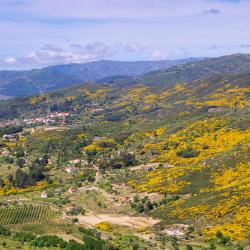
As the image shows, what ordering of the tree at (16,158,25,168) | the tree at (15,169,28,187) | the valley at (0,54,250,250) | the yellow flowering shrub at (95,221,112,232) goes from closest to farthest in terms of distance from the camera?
1. the valley at (0,54,250,250)
2. the yellow flowering shrub at (95,221,112,232)
3. the tree at (15,169,28,187)
4. the tree at (16,158,25,168)

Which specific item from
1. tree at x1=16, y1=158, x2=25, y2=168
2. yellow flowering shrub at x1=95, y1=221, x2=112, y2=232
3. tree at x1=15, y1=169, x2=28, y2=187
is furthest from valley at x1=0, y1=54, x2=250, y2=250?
tree at x1=15, y1=169, x2=28, y2=187

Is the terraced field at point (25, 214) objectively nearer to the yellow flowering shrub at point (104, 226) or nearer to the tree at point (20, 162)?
the yellow flowering shrub at point (104, 226)

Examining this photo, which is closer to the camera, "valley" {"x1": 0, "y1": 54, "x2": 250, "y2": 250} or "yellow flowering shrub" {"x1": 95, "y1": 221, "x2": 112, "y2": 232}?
"valley" {"x1": 0, "y1": 54, "x2": 250, "y2": 250}

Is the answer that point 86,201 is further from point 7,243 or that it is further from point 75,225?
point 7,243

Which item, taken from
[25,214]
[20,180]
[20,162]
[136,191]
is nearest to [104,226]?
[25,214]

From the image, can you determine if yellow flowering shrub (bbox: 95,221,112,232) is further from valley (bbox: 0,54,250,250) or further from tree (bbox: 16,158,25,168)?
tree (bbox: 16,158,25,168)

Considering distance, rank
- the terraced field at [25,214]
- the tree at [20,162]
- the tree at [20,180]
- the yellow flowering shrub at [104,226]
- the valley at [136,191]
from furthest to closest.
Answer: the tree at [20,162]
the tree at [20,180]
the terraced field at [25,214]
the yellow flowering shrub at [104,226]
the valley at [136,191]

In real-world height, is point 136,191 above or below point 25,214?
below

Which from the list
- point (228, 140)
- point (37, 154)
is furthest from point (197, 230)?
point (37, 154)

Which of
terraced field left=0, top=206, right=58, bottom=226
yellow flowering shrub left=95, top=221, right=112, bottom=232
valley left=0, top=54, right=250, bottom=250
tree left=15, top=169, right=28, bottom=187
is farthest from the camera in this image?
tree left=15, top=169, right=28, bottom=187

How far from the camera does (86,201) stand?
4609 inches

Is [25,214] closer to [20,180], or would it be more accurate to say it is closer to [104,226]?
[104,226]

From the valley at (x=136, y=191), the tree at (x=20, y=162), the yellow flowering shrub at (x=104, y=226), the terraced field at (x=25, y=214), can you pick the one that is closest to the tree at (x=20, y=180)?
the valley at (x=136, y=191)

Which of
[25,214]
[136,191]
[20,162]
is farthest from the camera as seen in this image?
[20,162]
